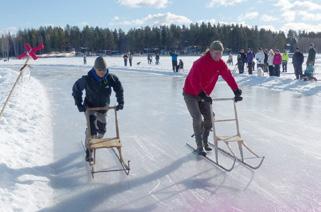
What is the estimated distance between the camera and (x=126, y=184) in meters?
4.54

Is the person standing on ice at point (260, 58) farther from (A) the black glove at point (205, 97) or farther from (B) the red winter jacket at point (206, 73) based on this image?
(A) the black glove at point (205, 97)

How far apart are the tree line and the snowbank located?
8853 cm

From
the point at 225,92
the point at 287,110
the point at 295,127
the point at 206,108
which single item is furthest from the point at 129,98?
the point at 206,108

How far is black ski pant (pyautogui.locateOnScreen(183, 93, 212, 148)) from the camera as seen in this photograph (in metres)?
5.53

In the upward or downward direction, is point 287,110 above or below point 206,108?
below

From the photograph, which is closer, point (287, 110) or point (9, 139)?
point (9, 139)

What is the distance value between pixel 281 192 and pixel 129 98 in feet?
27.2

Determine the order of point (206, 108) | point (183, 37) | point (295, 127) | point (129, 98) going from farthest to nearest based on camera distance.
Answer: point (183, 37) → point (129, 98) → point (295, 127) → point (206, 108)

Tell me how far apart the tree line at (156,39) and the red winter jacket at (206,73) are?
90.5 meters

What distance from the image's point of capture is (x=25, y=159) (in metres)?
5.33

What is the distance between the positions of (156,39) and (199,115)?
95.9 m

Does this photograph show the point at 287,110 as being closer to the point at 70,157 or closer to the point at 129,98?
the point at 129,98

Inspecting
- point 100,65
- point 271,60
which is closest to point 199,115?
point 100,65

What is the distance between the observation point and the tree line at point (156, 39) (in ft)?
324
